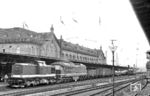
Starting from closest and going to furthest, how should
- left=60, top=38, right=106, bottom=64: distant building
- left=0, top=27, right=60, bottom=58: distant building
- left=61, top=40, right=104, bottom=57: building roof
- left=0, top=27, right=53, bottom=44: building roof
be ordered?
left=0, top=27, right=60, bottom=58: distant building < left=0, top=27, right=53, bottom=44: building roof < left=60, top=38, right=106, bottom=64: distant building < left=61, top=40, right=104, bottom=57: building roof

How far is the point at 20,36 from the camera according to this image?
7094 centimetres

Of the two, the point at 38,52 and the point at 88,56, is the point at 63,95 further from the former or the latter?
the point at 88,56

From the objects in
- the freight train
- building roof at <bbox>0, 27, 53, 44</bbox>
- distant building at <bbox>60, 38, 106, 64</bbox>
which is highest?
building roof at <bbox>0, 27, 53, 44</bbox>

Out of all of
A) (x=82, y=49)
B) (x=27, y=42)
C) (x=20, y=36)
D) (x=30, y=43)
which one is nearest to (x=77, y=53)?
(x=82, y=49)

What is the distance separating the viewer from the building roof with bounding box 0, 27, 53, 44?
68.6m

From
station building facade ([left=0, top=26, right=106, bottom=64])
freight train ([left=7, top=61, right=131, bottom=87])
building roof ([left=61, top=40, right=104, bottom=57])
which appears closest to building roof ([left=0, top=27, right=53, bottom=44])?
station building facade ([left=0, top=26, right=106, bottom=64])

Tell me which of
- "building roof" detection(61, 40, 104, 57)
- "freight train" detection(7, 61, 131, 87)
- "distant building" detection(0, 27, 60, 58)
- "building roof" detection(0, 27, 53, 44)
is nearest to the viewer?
"freight train" detection(7, 61, 131, 87)

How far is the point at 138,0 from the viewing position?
17.5 feet

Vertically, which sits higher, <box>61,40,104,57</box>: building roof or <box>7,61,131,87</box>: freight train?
<box>61,40,104,57</box>: building roof

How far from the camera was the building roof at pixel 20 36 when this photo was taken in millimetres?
68562

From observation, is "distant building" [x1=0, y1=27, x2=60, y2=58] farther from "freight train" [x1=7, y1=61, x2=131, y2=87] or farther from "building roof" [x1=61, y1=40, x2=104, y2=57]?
"freight train" [x1=7, y1=61, x2=131, y2=87]

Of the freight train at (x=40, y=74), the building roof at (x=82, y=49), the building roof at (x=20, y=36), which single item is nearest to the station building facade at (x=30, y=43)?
the building roof at (x=20, y=36)

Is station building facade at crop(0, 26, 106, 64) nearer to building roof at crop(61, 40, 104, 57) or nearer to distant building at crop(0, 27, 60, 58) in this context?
distant building at crop(0, 27, 60, 58)

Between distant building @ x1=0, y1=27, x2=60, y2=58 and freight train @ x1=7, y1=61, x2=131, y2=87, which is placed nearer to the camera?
freight train @ x1=7, y1=61, x2=131, y2=87
